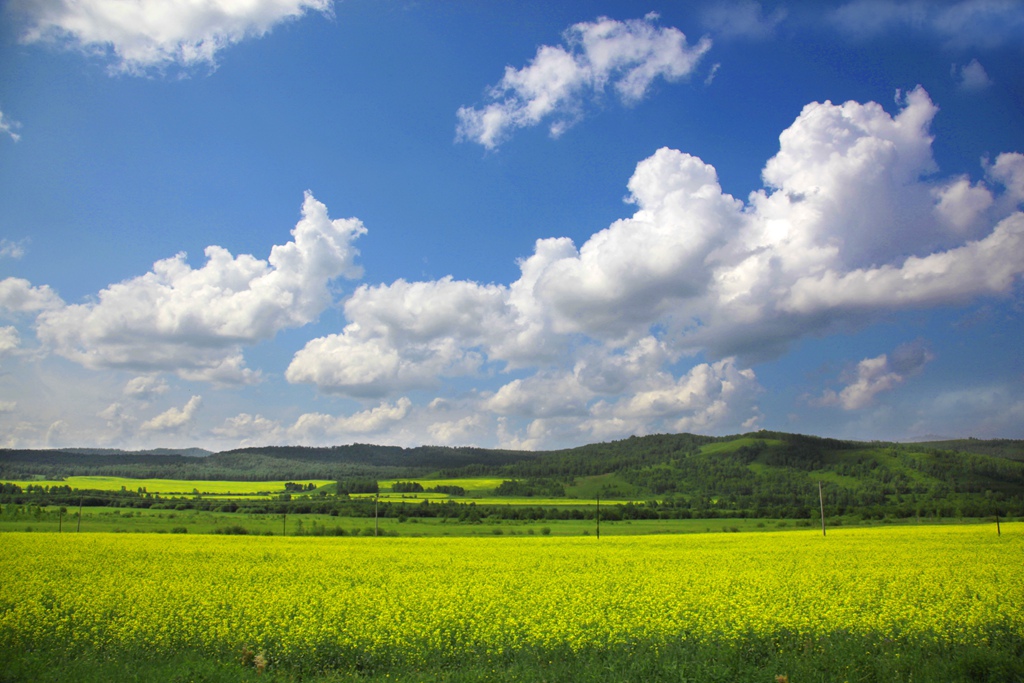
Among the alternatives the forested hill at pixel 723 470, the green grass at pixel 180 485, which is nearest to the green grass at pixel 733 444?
the forested hill at pixel 723 470

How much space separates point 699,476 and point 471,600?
140124mm

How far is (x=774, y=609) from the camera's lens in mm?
15656

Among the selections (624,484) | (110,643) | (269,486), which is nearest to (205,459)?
(269,486)

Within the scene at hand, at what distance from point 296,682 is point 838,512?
8868 cm

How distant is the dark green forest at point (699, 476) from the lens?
9038 centimetres

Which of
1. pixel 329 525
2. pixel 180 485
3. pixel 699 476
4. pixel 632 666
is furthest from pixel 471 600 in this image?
pixel 180 485

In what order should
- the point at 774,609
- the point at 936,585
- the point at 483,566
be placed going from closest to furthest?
the point at 774,609, the point at 936,585, the point at 483,566

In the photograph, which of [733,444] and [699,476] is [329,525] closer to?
[699,476]

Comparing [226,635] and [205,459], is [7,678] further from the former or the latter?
[205,459]

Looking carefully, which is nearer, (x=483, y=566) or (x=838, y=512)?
(x=483, y=566)

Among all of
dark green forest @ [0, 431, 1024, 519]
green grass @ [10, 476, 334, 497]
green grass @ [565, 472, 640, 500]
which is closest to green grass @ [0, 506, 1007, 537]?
dark green forest @ [0, 431, 1024, 519]

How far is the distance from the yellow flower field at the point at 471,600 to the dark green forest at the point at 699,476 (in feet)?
197

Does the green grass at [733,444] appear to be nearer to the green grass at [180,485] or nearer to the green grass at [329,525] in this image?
the green grass at [329,525]

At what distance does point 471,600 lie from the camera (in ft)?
55.6
